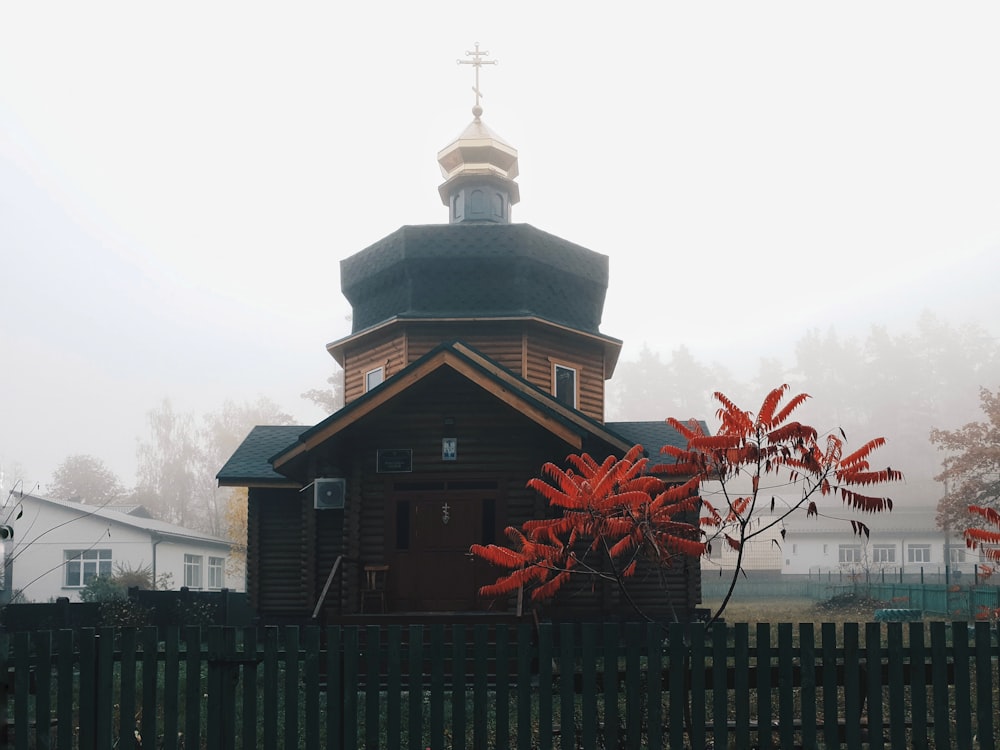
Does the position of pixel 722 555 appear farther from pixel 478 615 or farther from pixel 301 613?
pixel 478 615

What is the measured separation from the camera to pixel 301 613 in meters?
20.5

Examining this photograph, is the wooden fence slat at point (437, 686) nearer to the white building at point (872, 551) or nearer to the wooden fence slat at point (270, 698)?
the wooden fence slat at point (270, 698)

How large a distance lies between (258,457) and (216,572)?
26.9 metres

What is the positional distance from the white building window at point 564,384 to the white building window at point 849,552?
3890 centimetres

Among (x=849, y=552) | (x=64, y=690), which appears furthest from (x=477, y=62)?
(x=849, y=552)

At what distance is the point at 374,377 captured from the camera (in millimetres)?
22359

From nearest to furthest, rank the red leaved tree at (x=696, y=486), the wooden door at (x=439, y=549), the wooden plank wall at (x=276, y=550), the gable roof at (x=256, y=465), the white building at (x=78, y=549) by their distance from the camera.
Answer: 1. the red leaved tree at (x=696, y=486)
2. the wooden door at (x=439, y=549)
3. the gable roof at (x=256, y=465)
4. the wooden plank wall at (x=276, y=550)
5. the white building at (x=78, y=549)

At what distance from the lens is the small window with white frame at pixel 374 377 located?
72.4 ft

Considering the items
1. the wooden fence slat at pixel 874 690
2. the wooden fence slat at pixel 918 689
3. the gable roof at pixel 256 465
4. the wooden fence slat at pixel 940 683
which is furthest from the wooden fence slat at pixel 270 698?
the gable roof at pixel 256 465

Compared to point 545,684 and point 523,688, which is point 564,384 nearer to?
point 545,684

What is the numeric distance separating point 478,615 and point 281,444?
32.2 ft

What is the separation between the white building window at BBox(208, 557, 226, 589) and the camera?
4447 centimetres

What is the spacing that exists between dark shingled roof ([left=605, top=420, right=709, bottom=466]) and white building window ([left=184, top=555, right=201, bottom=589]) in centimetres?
2391

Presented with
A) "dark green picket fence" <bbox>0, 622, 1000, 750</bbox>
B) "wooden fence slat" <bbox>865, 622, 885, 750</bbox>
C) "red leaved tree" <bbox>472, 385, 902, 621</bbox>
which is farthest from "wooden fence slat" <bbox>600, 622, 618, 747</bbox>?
"wooden fence slat" <bbox>865, 622, 885, 750</bbox>
